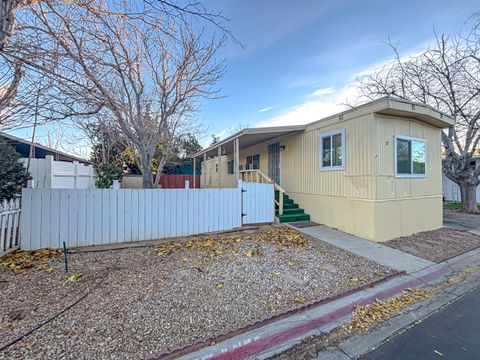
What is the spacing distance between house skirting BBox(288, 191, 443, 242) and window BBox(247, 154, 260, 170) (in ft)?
14.8

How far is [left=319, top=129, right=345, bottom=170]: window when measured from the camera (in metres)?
6.96

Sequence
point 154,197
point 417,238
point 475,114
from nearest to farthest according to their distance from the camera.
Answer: point 154,197 → point 417,238 → point 475,114

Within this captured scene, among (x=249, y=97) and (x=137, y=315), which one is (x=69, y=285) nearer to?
(x=137, y=315)

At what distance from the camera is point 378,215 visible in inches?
238

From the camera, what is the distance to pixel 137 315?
262 centimetres

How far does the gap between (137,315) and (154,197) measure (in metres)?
3.36

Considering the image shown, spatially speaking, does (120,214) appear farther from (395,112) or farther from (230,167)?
(230,167)

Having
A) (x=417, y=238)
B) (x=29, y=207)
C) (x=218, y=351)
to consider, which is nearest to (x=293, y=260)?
(x=218, y=351)

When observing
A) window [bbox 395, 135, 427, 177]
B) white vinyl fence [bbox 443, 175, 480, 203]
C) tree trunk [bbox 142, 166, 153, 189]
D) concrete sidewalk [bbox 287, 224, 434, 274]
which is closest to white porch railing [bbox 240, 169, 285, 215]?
concrete sidewalk [bbox 287, 224, 434, 274]

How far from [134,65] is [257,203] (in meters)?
5.20

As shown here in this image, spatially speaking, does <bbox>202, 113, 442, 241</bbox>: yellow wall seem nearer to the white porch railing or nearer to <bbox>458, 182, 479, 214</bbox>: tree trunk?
the white porch railing

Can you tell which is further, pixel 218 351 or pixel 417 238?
pixel 417 238

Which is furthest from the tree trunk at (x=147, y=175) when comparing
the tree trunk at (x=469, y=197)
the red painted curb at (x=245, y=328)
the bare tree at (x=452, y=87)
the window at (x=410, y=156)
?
the tree trunk at (x=469, y=197)

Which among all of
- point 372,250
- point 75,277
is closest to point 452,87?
point 372,250
